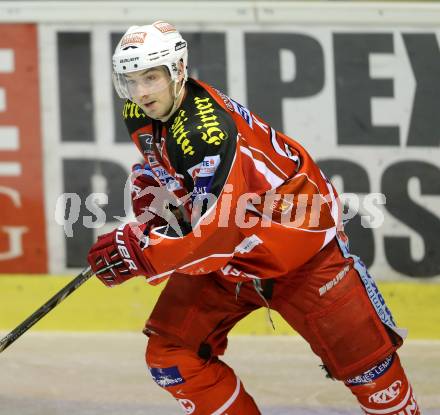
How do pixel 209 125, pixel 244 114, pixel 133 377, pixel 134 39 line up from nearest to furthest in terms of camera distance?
pixel 209 125
pixel 134 39
pixel 244 114
pixel 133 377

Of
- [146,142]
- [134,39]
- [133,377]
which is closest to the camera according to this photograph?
[134,39]

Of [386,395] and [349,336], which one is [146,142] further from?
[386,395]

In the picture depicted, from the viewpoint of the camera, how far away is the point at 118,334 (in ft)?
16.3

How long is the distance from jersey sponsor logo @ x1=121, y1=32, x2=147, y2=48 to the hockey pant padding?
920 mm

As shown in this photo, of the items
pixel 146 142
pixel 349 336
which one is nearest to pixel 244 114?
pixel 146 142

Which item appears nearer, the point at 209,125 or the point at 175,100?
the point at 209,125

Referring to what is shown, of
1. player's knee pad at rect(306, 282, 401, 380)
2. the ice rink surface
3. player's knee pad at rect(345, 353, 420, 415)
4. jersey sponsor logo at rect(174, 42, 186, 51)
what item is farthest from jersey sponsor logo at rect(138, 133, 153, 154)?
the ice rink surface

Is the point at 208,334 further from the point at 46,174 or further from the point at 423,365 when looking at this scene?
the point at 46,174

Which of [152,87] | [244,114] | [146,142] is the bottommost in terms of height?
[146,142]

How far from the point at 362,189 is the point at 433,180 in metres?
0.31

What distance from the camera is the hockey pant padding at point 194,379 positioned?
340cm

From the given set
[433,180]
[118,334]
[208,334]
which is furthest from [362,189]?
[208,334]

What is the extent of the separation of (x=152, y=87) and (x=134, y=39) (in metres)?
0.15

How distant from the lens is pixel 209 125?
3.11 m
